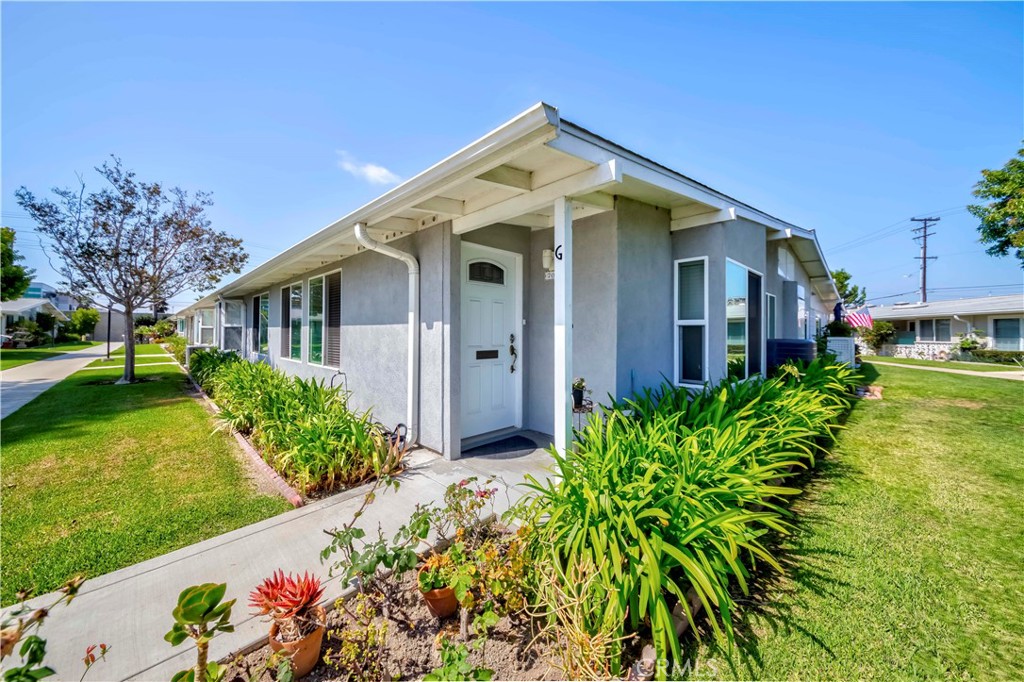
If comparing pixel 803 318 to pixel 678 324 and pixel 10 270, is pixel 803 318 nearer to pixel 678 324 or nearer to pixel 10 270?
pixel 678 324

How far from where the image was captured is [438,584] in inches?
96.9

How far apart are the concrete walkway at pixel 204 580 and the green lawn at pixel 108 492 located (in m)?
0.35

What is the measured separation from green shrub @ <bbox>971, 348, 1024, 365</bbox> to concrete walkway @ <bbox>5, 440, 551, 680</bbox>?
27836mm

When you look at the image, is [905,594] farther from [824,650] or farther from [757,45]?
[757,45]

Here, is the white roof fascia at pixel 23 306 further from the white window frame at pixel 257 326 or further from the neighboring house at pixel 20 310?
the white window frame at pixel 257 326

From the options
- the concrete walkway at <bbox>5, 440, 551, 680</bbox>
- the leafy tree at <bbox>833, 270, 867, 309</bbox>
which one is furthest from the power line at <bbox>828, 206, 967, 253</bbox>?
the concrete walkway at <bbox>5, 440, 551, 680</bbox>

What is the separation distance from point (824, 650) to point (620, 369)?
288 cm

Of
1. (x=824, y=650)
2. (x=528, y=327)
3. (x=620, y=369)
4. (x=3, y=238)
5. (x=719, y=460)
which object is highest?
(x=3, y=238)

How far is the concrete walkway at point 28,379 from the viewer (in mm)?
8977

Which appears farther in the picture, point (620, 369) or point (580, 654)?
point (620, 369)

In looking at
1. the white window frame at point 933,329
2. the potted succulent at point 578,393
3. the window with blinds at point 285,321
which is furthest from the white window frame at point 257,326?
the white window frame at point 933,329

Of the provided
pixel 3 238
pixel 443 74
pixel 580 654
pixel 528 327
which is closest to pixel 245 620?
pixel 580 654

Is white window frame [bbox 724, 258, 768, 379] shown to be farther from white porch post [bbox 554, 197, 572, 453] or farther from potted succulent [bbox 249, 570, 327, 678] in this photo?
potted succulent [bbox 249, 570, 327, 678]

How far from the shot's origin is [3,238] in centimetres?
2248
